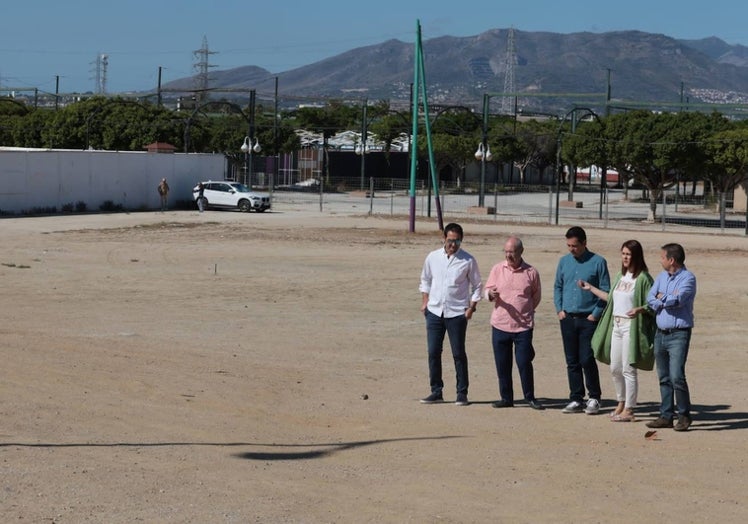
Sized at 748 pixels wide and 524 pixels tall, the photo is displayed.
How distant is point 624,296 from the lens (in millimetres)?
10797

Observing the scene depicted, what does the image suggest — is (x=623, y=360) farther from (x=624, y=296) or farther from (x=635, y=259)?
(x=635, y=259)

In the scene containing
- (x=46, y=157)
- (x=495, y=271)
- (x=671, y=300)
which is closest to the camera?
(x=671, y=300)

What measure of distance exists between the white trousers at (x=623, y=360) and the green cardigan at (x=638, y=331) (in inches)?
1.9

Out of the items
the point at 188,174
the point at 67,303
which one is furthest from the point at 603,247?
the point at 188,174

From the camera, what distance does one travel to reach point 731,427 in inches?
433

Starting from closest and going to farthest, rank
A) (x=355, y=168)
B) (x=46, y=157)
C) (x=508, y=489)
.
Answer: (x=508, y=489) → (x=46, y=157) → (x=355, y=168)

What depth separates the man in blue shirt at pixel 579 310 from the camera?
11.2 m

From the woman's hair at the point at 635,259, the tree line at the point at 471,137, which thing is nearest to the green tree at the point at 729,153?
the tree line at the point at 471,137

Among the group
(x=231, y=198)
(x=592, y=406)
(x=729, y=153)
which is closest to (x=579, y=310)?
(x=592, y=406)

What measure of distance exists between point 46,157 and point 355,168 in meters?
57.3

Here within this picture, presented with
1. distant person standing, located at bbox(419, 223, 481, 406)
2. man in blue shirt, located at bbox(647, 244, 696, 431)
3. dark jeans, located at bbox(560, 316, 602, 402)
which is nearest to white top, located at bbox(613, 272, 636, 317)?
man in blue shirt, located at bbox(647, 244, 696, 431)

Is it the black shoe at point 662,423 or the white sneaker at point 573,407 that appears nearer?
the black shoe at point 662,423

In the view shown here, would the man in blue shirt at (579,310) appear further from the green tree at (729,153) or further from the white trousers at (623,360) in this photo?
→ the green tree at (729,153)

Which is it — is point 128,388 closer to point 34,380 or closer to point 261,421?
point 34,380
